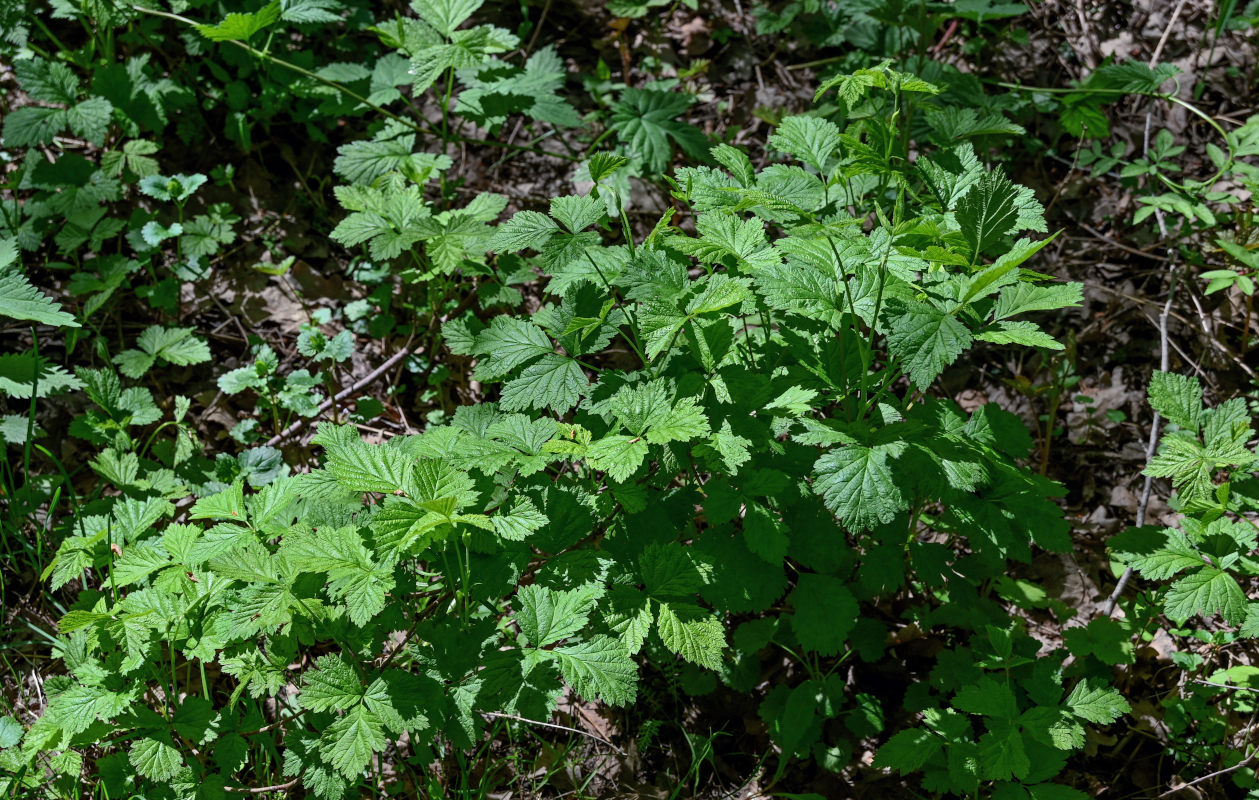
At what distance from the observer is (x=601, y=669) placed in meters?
1.86

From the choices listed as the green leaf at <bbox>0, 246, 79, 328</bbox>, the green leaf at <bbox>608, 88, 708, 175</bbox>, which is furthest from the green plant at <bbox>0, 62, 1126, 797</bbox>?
the green leaf at <bbox>608, 88, 708, 175</bbox>

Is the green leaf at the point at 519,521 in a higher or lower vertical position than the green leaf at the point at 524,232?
lower

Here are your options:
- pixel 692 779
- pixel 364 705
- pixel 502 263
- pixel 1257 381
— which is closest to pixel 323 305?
pixel 502 263

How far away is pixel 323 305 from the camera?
3639mm

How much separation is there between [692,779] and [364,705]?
1.11 metres

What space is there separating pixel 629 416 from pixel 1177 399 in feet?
5.07

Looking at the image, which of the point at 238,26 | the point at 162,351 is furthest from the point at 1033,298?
the point at 162,351

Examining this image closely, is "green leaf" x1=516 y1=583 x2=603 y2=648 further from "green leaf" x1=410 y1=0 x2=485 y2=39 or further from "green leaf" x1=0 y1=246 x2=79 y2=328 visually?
"green leaf" x1=410 y1=0 x2=485 y2=39

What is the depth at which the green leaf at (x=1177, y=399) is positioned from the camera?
7.65 ft

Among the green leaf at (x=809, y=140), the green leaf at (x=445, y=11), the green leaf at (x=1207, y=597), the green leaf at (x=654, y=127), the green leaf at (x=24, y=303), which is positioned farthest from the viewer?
the green leaf at (x=654, y=127)

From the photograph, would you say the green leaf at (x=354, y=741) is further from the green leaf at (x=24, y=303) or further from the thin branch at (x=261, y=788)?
the green leaf at (x=24, y=303)

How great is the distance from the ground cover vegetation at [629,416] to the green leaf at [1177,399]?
1 cm

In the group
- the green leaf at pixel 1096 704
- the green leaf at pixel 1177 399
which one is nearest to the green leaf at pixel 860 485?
the green leaf at pixel 1096 704

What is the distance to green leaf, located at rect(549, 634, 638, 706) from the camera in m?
1.83
